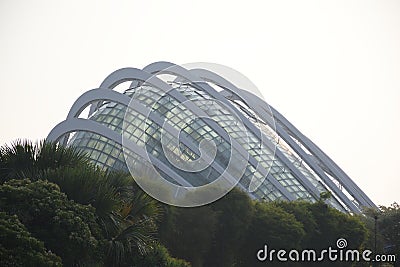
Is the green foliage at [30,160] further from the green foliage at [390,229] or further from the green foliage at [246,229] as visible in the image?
the green foliage at [390,229]

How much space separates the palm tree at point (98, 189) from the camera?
20.1 meters

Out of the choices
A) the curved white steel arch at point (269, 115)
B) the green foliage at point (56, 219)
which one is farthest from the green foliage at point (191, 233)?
the curved white steel arch at point (269, 115)

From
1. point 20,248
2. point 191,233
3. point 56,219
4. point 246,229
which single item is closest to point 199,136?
point 246,229

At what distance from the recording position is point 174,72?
47406mm

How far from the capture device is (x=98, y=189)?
814 inches

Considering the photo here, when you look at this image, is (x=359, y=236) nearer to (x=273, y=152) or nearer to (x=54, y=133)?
(x=273, y=152)

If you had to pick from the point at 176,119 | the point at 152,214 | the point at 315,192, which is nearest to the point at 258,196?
the point at 315,192

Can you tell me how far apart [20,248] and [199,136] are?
90.5 feet

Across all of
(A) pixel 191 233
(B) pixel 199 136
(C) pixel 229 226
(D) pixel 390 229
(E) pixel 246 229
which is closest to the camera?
(A) pixel 191 233

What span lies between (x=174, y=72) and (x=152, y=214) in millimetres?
25644

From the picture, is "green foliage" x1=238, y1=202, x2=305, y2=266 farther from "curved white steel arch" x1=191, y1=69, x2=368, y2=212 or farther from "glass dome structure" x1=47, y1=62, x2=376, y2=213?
"curved white steel arch" x1=191, y1=69, x2=368, y2=212

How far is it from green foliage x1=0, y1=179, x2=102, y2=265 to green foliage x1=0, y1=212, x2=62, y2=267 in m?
1.05

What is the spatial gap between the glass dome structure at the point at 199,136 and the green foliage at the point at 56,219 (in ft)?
67.2

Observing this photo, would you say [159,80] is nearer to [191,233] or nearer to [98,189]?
[191,233]
